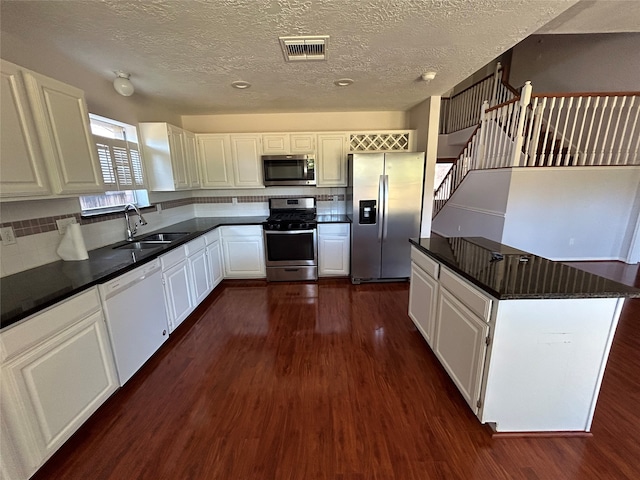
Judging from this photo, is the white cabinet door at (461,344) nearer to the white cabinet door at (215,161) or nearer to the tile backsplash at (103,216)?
the tile backsplash at (103,216)

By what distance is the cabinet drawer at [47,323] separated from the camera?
1.19m

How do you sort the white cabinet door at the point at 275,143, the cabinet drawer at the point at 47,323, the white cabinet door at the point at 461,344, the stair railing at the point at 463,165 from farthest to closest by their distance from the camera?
the stair railing at the point at 463,165
the white cabinet door at the point at 275,143
the white cabinet door at the point at 461,344
the cabinet drawer at the point at 47,323

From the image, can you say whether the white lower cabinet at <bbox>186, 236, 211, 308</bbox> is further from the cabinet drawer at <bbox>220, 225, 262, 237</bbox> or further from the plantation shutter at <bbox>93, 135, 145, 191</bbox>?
the plantation shutter at <bbox>93, 135, 145, 191</bbox>

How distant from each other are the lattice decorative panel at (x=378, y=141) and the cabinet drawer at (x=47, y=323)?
11.6 ft

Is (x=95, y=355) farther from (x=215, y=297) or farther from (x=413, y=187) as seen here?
(x=413, y=187)

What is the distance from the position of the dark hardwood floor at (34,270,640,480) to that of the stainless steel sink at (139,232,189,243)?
1.09m

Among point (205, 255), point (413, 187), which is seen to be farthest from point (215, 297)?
point (413, 187)

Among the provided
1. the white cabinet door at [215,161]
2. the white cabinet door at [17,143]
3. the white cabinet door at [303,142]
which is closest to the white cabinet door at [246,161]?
the white cabinet door at [215,161]

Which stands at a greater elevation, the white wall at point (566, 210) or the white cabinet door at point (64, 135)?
the white cabinet door at point (64, 135)

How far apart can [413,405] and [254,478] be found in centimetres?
107

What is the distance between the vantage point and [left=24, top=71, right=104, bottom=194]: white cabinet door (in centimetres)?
162

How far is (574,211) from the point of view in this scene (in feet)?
14.1

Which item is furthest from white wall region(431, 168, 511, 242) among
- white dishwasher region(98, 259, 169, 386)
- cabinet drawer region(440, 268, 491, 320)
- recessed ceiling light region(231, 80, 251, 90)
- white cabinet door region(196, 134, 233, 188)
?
white dishwasher region(98, 259, 169, 386)

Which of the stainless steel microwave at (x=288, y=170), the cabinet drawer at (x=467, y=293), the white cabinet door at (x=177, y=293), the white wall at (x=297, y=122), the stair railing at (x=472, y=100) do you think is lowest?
the white cabinet door at (x=177, y=293)
